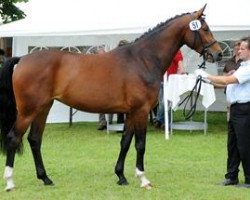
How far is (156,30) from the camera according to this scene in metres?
6.92

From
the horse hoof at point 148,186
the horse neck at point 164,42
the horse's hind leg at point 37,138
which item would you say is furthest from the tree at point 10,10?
the horse hoof at point 148,186

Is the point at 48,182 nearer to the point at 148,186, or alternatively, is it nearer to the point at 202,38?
the point at 148,186

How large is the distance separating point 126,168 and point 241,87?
2141 mm

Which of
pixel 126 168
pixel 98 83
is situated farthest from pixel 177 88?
pixel 98 83

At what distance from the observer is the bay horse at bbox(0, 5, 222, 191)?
6.53 meters

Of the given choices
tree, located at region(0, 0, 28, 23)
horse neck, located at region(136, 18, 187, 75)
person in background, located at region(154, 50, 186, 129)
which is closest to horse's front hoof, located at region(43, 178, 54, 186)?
horse neck, located at region(136, 18, 187, 75)

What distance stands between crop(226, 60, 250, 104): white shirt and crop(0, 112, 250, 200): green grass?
1030 millimetres

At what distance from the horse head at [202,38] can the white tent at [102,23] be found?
434 cm

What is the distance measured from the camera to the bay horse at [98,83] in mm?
6527

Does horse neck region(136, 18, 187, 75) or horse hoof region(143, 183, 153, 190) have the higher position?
horse neck region(136, 18, 187, 75)

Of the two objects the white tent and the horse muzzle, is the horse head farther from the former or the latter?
the white tent

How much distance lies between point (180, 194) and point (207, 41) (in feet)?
6.03

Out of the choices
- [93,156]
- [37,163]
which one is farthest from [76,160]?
[37,163]

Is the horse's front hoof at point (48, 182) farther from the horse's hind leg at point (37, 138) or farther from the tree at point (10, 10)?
the tree at point (10, 10)
